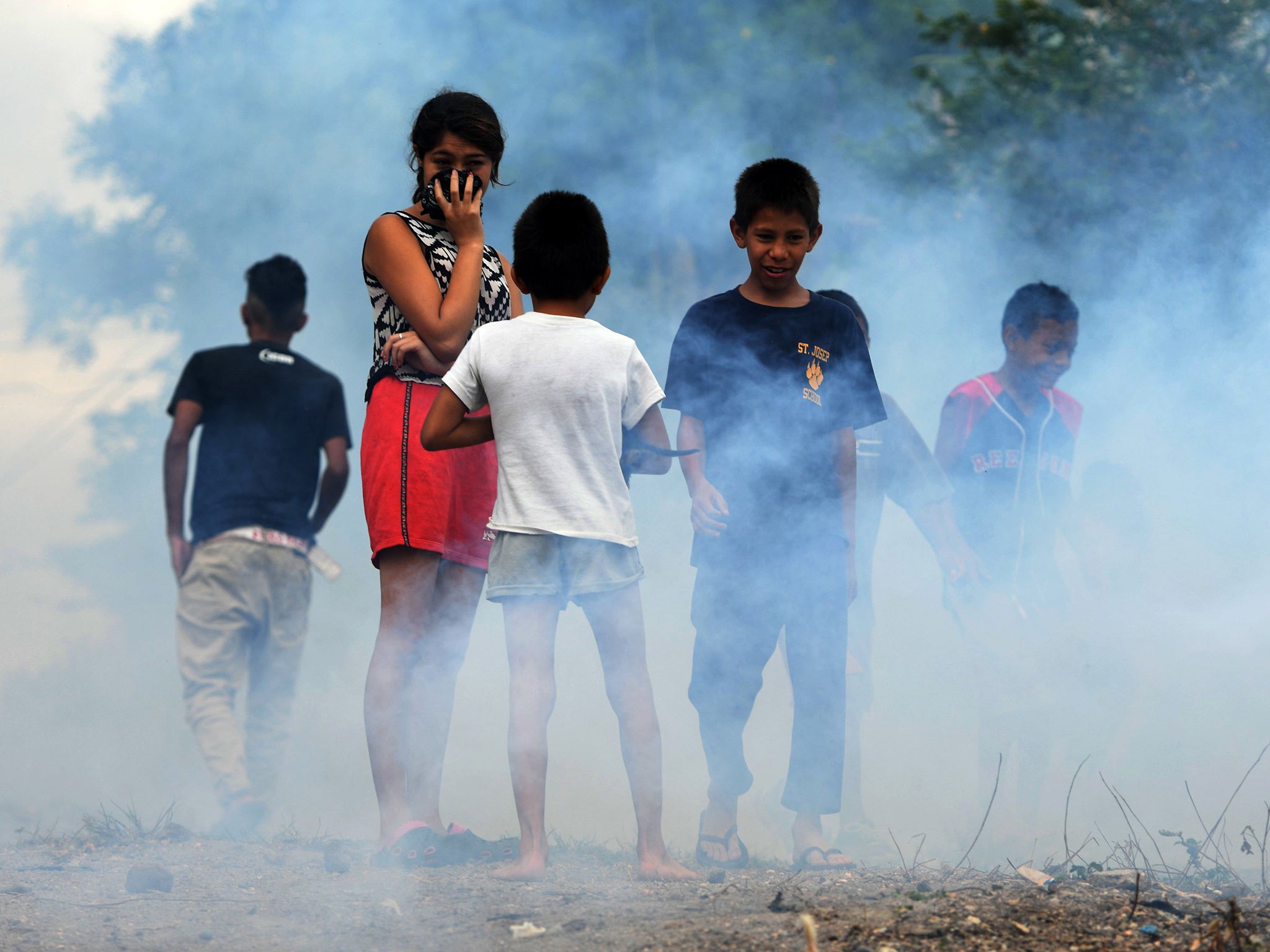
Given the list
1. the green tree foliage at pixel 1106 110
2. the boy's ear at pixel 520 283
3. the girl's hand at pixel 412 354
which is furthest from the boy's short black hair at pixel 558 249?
the green tree foliage at pixel 1106 110

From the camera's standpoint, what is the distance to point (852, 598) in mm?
2797

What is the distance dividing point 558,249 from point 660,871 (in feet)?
4.02

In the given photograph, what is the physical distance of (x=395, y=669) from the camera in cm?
247

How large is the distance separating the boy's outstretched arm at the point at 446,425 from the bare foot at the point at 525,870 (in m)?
0.80

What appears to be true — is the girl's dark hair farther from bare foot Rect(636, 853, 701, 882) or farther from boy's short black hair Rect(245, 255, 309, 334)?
bare foot Rect(636, 853, 701, 882)

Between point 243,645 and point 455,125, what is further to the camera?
point 243,645

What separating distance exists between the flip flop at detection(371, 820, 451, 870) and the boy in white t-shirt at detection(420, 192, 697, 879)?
19 cm

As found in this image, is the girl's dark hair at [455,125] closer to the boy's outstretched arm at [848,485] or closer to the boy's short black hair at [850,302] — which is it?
the boy's outstretched arm at [848,485]

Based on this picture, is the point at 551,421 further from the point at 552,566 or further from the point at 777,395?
the point at 777,395

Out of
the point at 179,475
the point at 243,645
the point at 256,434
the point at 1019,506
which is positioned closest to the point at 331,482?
the point at 256,434

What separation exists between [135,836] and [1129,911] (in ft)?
7.64

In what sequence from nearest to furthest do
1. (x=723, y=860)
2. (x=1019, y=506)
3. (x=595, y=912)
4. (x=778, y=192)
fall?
1. (x=595, y=912)
2. (x=723, y=860)
3. (x=778, y=192)
4. (x=1019, y=506)

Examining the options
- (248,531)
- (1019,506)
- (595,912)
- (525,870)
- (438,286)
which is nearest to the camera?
(595,912)

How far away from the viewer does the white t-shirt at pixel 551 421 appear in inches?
91.1
